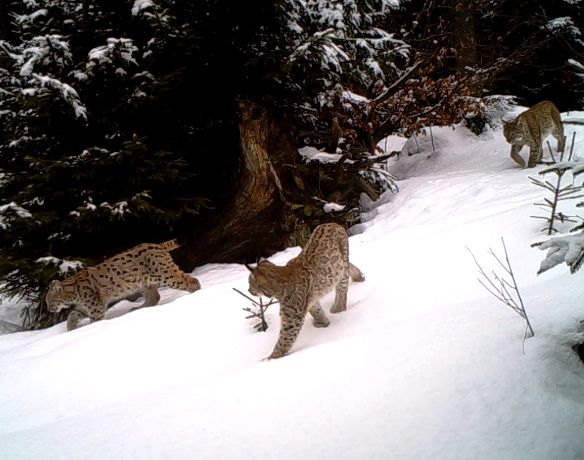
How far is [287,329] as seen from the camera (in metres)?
3.81

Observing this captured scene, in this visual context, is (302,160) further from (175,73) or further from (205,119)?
(175,73)

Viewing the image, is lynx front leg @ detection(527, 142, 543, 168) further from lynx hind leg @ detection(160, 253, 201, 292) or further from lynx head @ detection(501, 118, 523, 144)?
lynx hind leg @ detection(160, 253, 201, 292)

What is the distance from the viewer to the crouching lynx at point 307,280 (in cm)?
389

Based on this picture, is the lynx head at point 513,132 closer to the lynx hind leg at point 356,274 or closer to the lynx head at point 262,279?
the lynx hind leg at point 356,274

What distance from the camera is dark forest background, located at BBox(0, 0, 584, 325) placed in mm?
6898

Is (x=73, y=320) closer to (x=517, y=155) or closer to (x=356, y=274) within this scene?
(x=356, y=274)

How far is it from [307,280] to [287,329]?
619 millimetres

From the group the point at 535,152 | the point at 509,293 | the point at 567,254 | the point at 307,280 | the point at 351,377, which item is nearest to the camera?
the point at 567,254

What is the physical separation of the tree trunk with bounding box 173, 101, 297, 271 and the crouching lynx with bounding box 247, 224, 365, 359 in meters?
3.78

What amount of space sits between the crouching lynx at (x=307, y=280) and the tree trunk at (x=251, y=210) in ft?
12.4

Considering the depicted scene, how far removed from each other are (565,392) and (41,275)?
7.51 meters

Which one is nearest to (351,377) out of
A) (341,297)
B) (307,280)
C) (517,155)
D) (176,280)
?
(307,280)

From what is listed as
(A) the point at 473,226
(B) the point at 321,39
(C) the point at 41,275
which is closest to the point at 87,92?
(C) the point at 41,275

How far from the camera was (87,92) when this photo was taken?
7223 mm
